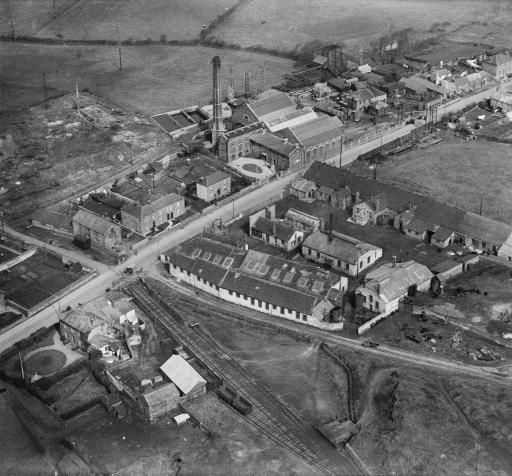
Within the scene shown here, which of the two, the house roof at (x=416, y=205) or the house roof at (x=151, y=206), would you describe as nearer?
the house roof at (x=416, y=205)

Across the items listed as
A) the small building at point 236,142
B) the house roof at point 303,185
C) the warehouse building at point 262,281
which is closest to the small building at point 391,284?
the warehouse building at point 262,281

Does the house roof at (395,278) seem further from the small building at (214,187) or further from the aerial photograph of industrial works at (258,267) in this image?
the small building at (214,187)

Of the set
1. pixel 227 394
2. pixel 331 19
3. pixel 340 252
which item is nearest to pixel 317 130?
pixel 340 252

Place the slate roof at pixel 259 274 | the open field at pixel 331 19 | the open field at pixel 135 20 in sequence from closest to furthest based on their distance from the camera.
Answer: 1. the slate roof at pixel 259 274
2. the open field at pixel 331 19
3. the open field at pixel 135 20

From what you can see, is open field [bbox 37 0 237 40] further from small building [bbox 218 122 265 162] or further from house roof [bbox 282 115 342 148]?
house roof [bbox 282 115 342 148]

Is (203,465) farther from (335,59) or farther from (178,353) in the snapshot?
(335,59)

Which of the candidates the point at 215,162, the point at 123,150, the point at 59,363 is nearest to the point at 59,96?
the point at 123,150
